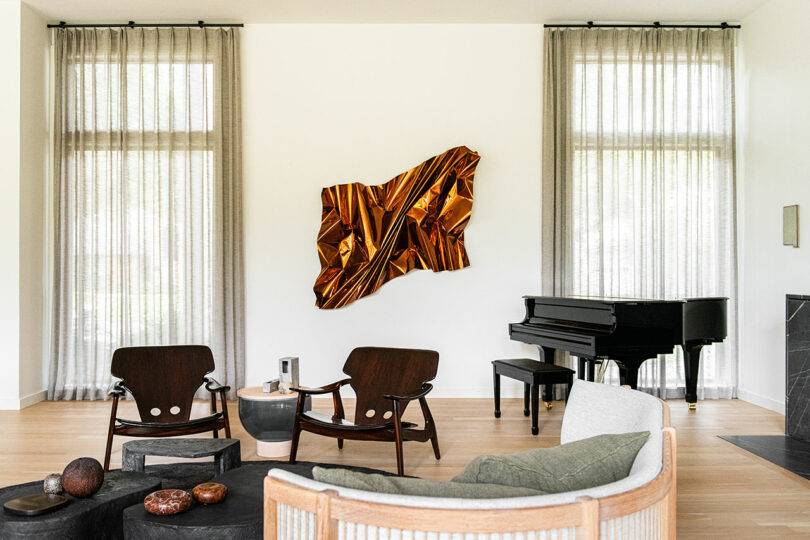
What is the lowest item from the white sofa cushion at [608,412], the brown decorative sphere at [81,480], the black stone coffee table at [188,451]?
the black stone coffee table at [188,451]

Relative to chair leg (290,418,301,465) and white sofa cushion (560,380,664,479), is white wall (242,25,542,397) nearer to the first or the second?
chair leg (290,418,301,465)

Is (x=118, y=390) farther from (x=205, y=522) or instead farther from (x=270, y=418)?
(x=205, y=522)

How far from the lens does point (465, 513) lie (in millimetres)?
1209

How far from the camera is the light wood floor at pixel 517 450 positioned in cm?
324

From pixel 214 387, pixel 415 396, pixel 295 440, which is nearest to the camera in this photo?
pixel 415 396

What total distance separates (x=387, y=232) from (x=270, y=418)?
2.51m

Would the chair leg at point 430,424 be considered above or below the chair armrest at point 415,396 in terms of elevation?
below

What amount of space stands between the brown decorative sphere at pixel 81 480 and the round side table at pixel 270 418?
1.68m

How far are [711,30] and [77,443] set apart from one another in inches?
261

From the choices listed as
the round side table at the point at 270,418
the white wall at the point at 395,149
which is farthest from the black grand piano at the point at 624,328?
the round side table at the point at 270,418

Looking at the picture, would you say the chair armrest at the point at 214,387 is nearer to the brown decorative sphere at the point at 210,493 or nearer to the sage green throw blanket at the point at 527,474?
the brown decorative sphere at the point at 210,493

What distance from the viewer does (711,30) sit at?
6.24 metres

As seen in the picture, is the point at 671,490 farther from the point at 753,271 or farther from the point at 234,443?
the point at 753,271

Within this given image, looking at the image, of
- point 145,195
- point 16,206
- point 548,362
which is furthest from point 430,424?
point 16,206
